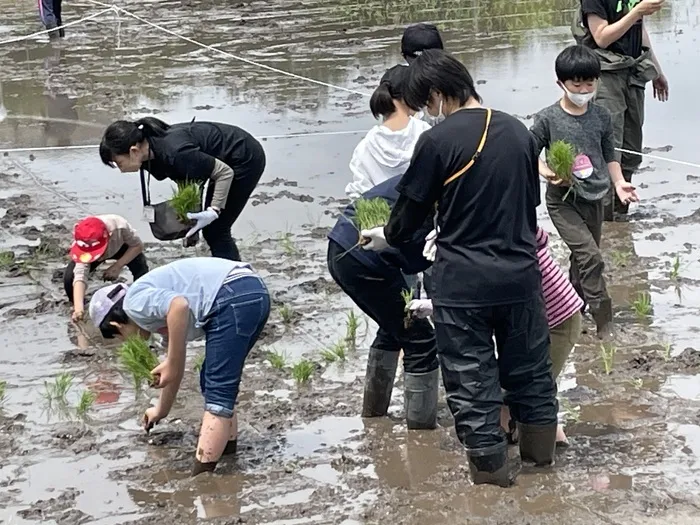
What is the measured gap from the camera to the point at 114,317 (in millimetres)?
5004

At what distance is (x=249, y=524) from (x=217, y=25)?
1452 cm

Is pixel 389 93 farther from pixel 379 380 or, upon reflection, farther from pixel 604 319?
pixel 604 319

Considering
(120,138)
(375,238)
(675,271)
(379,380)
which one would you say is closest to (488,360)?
(375,238)

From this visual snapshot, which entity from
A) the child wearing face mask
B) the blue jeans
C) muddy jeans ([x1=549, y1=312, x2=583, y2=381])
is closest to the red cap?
the blue jeans

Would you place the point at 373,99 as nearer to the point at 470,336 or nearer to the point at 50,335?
the point at 470,336

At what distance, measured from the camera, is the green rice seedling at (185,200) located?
21.8 feet

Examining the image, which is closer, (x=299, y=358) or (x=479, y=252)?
(x=479, y=252)

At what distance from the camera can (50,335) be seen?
6.86m

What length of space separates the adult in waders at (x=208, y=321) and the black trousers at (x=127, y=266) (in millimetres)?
2110

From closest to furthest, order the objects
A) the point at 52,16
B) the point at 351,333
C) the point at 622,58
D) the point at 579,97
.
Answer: the point at 579,97 → the point at 351,333 → the point at 622,58 → the point at 52,16

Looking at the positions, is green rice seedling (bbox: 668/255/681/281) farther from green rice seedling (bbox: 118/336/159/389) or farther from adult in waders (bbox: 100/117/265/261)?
green rice seedling (bbox: 118/336/159/389)

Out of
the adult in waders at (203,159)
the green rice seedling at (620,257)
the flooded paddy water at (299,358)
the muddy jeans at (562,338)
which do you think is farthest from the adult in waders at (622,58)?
the muddy jeans at (562,338)

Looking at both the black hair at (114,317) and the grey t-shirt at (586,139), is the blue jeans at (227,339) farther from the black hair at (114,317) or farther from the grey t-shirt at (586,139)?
the grey t-shirt at (586,139)

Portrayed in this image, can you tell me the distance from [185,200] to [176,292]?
1.86 m
